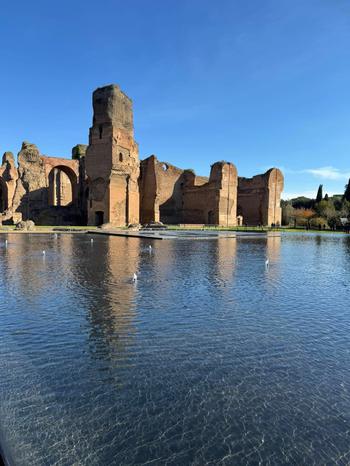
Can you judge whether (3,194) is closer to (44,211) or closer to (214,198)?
(44,211)

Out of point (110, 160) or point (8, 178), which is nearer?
point (110, 160)

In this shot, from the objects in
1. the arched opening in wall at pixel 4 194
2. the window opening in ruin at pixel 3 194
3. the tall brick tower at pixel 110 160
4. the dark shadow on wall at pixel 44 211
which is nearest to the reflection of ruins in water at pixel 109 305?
the tall brick tower at pixel 110 160

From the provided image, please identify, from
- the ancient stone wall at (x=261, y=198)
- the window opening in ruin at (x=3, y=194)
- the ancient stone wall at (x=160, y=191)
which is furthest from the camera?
the ancient stone wall at (x=261, y=198)

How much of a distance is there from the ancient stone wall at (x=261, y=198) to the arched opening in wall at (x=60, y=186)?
23.4m

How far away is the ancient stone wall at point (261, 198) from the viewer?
149ft

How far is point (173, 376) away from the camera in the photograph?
3.38m

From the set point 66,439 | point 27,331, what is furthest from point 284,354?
point 27,331

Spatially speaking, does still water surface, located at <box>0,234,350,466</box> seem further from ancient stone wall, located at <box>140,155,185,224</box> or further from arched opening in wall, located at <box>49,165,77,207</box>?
arched opening in wall, located at <box>49,165,77,207</box>

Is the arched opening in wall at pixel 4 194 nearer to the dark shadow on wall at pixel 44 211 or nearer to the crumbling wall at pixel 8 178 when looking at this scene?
the crumbling wall at pixel 8 178

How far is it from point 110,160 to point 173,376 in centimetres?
3179

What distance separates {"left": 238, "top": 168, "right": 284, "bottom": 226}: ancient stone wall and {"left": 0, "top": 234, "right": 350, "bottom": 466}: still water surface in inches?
1579

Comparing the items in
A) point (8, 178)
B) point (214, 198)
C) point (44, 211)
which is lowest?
point (44, 211)

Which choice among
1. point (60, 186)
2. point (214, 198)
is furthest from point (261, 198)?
point (60, 186)

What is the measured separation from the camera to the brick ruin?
33.6m
